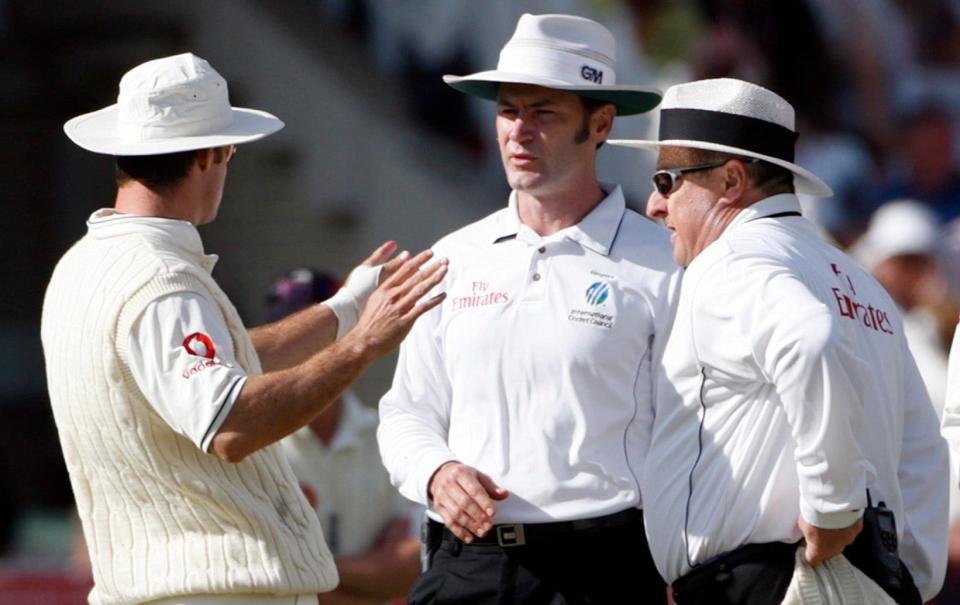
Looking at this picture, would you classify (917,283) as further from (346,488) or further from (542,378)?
(542,378)

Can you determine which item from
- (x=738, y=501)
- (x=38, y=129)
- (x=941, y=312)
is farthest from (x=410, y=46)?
(x=738, y=501)

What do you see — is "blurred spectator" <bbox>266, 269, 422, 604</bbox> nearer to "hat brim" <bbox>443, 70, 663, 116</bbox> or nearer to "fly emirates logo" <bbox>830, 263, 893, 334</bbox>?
"hat brim" <bbox>443, 70, 663, 116</bbox>

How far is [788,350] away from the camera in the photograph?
157 inches

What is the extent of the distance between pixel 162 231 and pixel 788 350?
58.0 inches

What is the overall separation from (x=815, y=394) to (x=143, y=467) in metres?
1.52

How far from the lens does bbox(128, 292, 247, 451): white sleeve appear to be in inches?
163

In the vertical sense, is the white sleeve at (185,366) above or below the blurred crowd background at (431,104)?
above

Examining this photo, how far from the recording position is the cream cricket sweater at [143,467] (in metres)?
4.27

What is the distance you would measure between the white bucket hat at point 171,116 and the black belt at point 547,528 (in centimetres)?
122

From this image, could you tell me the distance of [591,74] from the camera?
5.30 m

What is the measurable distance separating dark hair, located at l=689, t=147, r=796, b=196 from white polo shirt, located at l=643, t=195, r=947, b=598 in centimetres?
5

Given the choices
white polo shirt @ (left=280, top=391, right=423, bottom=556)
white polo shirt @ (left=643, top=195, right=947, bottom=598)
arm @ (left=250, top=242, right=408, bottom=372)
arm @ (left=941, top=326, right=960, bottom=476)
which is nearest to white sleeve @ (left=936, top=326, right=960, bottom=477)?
arm @ (left=941, top=326, right=960, bottom=476)

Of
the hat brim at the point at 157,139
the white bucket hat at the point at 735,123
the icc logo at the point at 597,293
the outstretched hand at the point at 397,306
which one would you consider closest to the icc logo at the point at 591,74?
the icc logo at the point at 597,293

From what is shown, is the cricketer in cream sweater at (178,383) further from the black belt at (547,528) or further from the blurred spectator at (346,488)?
the blurred spectator at (346,488)
